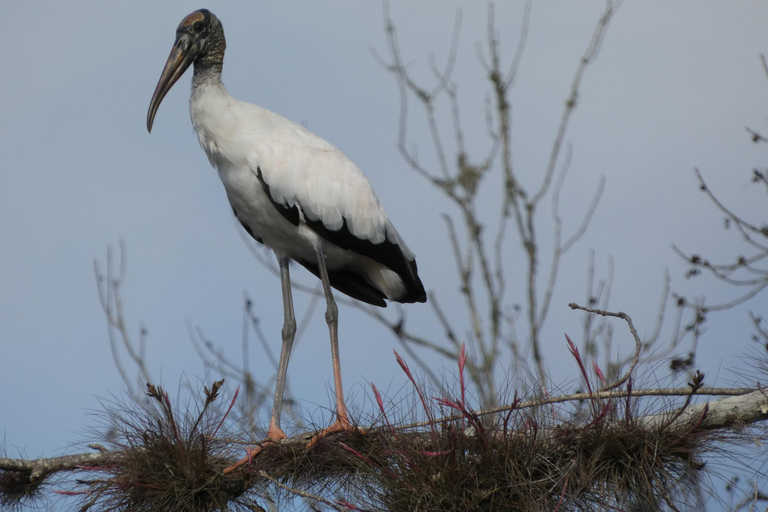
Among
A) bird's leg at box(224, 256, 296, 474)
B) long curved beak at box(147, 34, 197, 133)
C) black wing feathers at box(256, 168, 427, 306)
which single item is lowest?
bird's leg at box(224, 256, 296, 474)

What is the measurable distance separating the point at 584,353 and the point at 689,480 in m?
3.58

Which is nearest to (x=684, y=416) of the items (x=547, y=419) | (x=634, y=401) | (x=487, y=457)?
(x=634, y=401)

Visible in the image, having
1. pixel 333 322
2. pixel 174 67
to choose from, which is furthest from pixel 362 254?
pixel 174 67

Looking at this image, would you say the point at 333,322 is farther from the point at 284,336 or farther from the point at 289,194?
the point at 289,194

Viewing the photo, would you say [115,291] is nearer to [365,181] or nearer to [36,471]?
[365,181]

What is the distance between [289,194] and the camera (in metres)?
5.32

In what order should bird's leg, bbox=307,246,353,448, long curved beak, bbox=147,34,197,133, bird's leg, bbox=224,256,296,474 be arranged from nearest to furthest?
1. bird's leg, bbox=224,256,296,474
2. bird's leg, bbox=307,246,353,448
3. long curved beak, bbox=147,34,197,133

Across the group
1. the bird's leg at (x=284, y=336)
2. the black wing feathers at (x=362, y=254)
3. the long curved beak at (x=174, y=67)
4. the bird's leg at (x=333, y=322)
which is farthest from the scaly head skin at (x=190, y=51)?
the bird's leg at (x=333, y=322)

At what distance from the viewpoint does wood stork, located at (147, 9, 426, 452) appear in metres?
5.35

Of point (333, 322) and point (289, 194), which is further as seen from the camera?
point (333, 322)

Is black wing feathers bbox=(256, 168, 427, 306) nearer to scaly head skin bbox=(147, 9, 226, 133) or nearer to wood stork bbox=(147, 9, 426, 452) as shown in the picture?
wood stork bbox=(147, 9, 426, 452)

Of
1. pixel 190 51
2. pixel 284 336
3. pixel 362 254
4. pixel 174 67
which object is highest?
pixel 190 51

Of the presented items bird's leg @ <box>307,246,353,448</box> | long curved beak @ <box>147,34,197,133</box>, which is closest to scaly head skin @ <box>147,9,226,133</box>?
long curved beak @ <box>147,34,197,133</box>

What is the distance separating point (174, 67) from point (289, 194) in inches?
48.8
